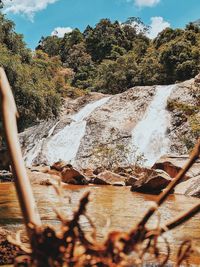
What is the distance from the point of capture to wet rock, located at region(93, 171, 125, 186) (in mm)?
20969

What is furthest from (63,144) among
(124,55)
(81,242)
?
(81,242)

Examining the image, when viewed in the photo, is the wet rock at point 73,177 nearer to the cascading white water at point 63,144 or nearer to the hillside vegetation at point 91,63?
the hillside vegetation at point 91,63

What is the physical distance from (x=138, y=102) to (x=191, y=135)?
7.27 m

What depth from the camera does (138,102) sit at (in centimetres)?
3331

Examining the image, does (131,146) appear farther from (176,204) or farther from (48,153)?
(176,204)

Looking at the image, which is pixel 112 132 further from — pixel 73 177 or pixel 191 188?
pixel 191 188

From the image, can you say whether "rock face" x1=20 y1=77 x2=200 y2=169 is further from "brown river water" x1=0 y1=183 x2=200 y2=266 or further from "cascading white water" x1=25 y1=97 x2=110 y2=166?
"brown river water" x1=0 y1=183 x2=200 y2=266

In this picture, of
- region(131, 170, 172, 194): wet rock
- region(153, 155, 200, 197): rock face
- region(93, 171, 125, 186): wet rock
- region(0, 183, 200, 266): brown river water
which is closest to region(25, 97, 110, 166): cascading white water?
region(93, 171, 125, 186): wet rock

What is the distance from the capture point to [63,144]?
104 ft

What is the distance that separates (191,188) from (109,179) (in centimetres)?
498

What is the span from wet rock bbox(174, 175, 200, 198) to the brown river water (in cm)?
44

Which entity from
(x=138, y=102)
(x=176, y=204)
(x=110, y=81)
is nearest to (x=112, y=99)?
(x=138, y=102)

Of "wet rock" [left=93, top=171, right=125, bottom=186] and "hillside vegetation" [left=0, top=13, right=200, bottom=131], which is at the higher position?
"hillside vegetation" [left=0, top=13, right=200, bottom=131]

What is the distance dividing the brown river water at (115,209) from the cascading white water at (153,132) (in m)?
9.05
